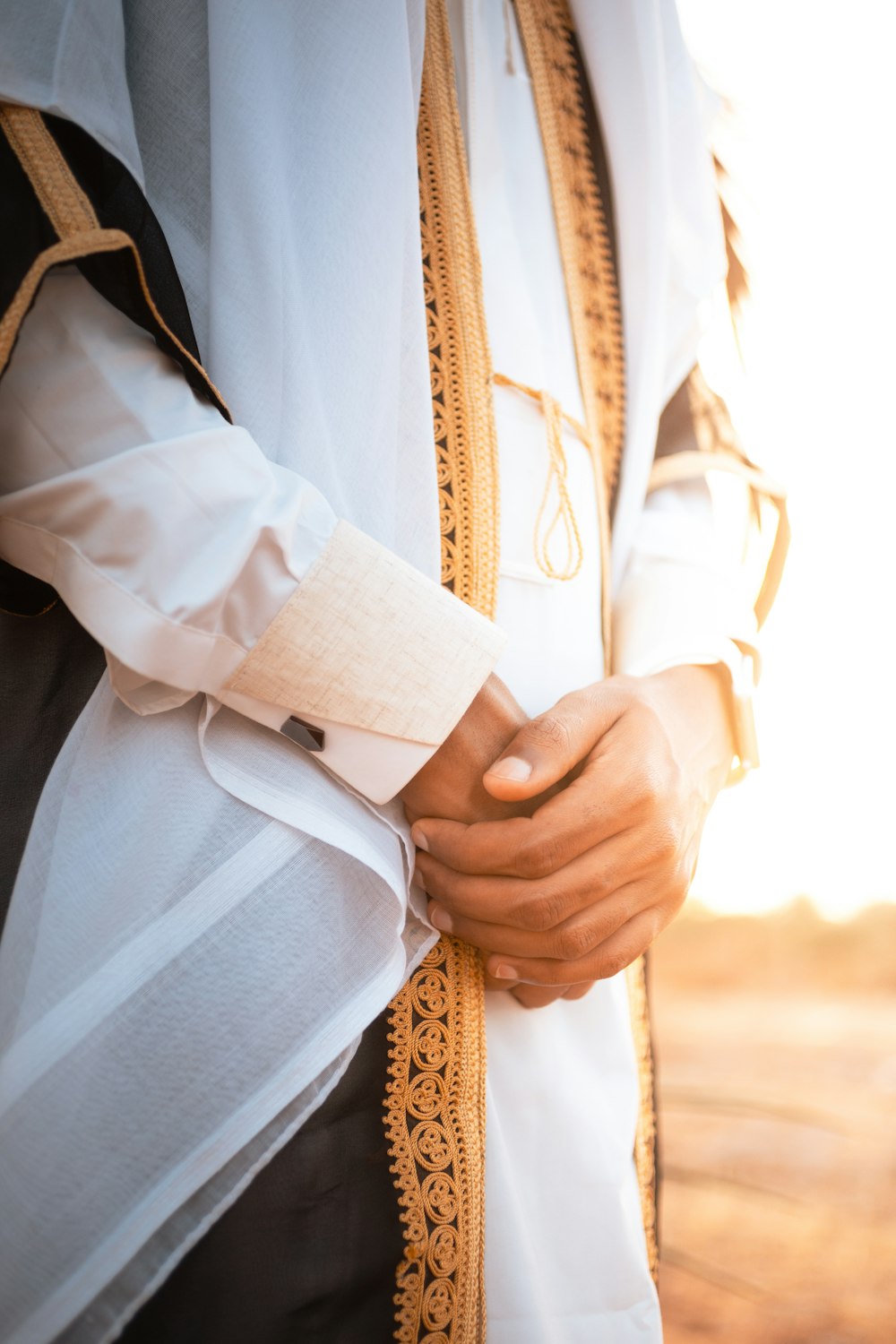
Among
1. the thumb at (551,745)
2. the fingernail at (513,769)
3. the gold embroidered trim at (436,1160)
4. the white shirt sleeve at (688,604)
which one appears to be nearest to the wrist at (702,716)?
the white shirt sleeve at (688,604)

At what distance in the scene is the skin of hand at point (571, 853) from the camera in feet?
2.25

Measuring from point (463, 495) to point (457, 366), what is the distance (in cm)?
13

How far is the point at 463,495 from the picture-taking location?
819mm

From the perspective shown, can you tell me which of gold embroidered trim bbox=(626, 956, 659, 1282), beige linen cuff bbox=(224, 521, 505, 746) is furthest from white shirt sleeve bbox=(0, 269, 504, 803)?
gold embroidered trim bbox=(626, 956, 659, 1282)

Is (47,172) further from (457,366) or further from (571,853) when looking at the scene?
(571,853)

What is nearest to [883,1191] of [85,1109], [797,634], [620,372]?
[620,372]

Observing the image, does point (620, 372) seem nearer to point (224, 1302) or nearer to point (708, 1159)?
point (224, 1302)

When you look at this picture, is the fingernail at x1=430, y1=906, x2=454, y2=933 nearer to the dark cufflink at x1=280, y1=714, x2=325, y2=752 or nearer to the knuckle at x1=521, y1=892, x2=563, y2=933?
the knuckle at x1=521, y1=892, x2=563, y2=933

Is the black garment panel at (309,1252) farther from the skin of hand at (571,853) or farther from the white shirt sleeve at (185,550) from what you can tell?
the white shirt sleeve at (185,550)

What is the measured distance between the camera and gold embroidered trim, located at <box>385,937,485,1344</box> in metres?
0.66

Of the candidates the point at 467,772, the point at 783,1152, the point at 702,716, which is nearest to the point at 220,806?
the point at 467,772

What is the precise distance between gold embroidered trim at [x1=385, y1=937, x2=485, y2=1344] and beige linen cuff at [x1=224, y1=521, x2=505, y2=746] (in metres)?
0.24

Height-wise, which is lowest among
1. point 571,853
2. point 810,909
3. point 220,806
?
point 810,909

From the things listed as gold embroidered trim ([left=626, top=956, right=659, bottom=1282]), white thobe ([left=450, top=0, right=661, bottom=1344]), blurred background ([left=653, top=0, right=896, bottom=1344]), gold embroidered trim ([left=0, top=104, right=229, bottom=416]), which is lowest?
blurred background ([left=653, top=0, right=896, bottom=1344])
